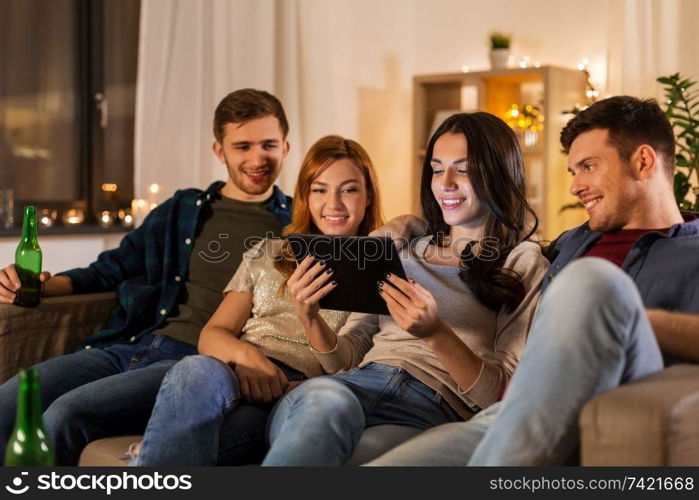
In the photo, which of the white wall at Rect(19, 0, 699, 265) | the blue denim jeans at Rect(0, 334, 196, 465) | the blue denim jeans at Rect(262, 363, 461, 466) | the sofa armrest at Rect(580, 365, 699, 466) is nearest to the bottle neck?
the blue denim jeans at Rect(262, 363, 461, 466)

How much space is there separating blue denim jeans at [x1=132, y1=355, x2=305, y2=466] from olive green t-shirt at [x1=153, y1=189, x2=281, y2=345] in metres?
0.63

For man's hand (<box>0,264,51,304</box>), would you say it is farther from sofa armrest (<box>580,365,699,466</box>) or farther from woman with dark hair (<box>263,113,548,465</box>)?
sofa armrest (<box>580,365,699,466</box>)

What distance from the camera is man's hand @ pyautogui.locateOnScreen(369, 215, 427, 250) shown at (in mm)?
2281

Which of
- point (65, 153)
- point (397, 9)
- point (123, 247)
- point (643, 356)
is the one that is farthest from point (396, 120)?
point (643, 356)

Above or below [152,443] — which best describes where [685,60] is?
above

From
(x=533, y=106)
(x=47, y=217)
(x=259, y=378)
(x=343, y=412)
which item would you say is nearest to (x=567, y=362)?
(x=343, y=412)

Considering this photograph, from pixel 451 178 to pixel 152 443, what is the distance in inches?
34.1

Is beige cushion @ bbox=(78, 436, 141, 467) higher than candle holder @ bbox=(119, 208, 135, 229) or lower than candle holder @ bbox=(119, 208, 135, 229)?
lower

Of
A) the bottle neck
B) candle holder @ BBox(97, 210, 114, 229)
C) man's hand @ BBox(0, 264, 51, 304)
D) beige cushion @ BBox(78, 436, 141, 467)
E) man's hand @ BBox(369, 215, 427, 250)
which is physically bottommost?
beige cushion @ BBox(78, 436, 141, 467)

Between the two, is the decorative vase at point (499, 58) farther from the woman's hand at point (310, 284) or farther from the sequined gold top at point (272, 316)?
the woman's hand at point (310, 284)

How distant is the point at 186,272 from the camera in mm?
2785

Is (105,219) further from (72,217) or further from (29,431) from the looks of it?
(29,431)

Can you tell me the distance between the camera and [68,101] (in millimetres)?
4328

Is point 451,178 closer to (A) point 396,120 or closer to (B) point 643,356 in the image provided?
(B) point 643,356
